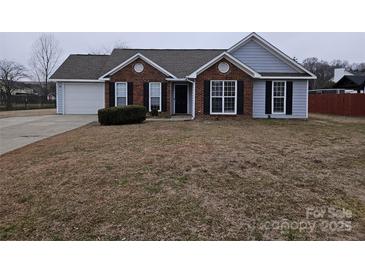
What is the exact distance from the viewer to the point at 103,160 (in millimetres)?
8195

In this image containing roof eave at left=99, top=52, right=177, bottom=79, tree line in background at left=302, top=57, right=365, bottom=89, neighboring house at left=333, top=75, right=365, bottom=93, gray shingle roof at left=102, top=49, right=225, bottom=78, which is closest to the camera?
roof eave at left=99, top=52, right=177, bottom=79

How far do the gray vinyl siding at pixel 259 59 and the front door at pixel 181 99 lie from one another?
486 cm

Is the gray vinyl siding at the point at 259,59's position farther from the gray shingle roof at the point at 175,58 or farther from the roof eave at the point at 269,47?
the gray shingle roof at the point at 175,58

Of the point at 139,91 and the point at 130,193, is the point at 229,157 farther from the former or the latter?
the point at 139,91

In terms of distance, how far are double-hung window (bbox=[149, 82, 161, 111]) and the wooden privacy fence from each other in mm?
13824

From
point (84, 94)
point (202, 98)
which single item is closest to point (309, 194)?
point (202, 98)

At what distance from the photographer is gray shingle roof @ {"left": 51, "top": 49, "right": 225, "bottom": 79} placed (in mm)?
25734

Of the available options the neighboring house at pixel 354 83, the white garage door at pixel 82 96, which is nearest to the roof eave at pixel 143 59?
the white garage door at pixel 82 96

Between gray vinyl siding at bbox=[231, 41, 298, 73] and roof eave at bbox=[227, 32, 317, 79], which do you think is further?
gray vinyl siding at bbox=[231, 41, 298, 73]

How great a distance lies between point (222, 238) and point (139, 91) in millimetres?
19377

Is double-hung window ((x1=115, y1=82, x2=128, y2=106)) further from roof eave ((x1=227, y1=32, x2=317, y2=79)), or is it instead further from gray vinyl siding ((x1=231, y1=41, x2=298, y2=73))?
gray vinyl siding ((x1=231, y1=41, x2=298, y2=73))

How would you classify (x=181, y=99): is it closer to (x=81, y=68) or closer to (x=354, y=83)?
(x=81, y=68)

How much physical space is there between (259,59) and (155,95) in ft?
21.7

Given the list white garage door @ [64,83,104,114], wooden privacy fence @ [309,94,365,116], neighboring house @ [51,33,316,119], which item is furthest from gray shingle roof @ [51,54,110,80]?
wooden privacy fence @ [309,94,365,116]
